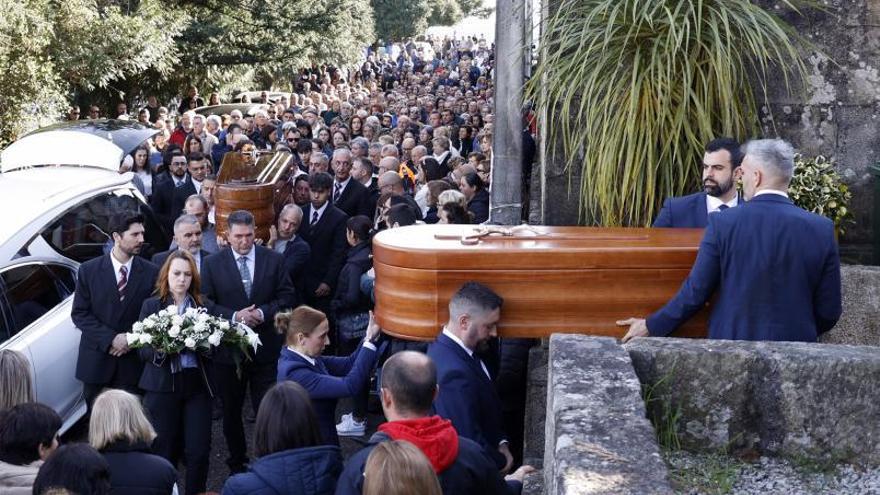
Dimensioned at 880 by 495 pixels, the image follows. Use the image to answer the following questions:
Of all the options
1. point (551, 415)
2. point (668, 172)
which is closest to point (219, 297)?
point (668, 172)

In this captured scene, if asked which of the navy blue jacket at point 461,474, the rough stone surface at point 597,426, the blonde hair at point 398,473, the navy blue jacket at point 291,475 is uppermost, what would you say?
the rough stone surface at point 597,426

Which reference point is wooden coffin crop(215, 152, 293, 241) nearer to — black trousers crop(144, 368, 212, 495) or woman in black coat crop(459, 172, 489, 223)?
woman in black coat crop(459, 172, 489, 223)

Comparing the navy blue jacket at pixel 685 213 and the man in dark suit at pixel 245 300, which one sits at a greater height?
the navy blue jacket at pixel 685 213

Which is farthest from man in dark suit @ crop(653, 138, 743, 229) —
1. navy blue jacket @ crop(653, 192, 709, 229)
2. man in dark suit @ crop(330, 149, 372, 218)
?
man in dark suit @ crop(330, 149, 372, 218)

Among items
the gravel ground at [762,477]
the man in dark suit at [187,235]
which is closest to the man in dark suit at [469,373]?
the gravel ground at [762,477]

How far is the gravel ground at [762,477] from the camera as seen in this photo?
363 cm

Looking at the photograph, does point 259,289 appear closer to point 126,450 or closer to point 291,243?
point 291,243

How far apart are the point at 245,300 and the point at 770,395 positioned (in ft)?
13.9

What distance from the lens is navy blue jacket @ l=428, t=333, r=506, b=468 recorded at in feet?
15.5

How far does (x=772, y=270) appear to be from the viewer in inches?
188

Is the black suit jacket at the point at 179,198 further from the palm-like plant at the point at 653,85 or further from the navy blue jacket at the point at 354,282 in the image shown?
the palm-like plant at the point at 653,85

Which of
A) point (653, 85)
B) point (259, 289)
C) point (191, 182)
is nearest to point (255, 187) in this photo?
point (259, 289)

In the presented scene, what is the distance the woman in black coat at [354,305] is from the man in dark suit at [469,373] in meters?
2.96

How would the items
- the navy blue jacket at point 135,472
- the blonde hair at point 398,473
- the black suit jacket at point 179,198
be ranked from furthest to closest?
the black suit jacket at point 179,198 → the navy blue jacket at point 135,472 → the blonde hair at point 398,473
